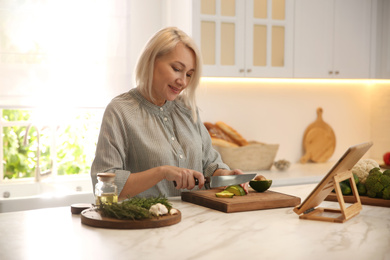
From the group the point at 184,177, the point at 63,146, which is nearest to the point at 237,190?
the point at 184,177

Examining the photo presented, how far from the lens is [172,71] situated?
2322mm

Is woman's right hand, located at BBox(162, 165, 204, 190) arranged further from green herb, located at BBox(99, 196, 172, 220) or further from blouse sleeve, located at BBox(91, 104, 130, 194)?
green herb, located at BBox(99, 196, 172, 220)

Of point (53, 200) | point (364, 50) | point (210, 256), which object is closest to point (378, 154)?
point (364, 50)

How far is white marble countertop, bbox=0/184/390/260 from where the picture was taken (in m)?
1.35

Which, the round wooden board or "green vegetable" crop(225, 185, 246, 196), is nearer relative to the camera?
the round wooden board

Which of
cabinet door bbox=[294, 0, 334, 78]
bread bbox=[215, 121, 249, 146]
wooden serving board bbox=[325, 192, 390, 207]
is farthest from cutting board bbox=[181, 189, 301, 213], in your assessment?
cabinet door bbox=[294, 0, 334, 78]

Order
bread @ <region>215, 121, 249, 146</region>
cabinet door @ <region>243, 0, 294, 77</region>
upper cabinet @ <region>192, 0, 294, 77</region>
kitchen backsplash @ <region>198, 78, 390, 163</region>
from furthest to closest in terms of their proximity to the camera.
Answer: kitchen backsplash @ <region>198, 78, 390, 163</region>
bread @ <region>215, 121, 249, 146</region>
cabinet door @ <region>243, 0, 294, 77</region>
upper cabinet @ <region>192, 0, 294, 77</region>

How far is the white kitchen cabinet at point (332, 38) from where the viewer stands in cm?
408

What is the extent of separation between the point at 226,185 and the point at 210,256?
79 cm

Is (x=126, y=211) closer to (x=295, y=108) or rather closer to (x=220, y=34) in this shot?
(x=220, y=34)

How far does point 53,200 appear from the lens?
339 cm

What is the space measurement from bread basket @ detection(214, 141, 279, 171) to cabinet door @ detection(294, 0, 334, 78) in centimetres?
65

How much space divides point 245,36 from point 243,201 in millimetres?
2157

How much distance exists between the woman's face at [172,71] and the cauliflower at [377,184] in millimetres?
890
